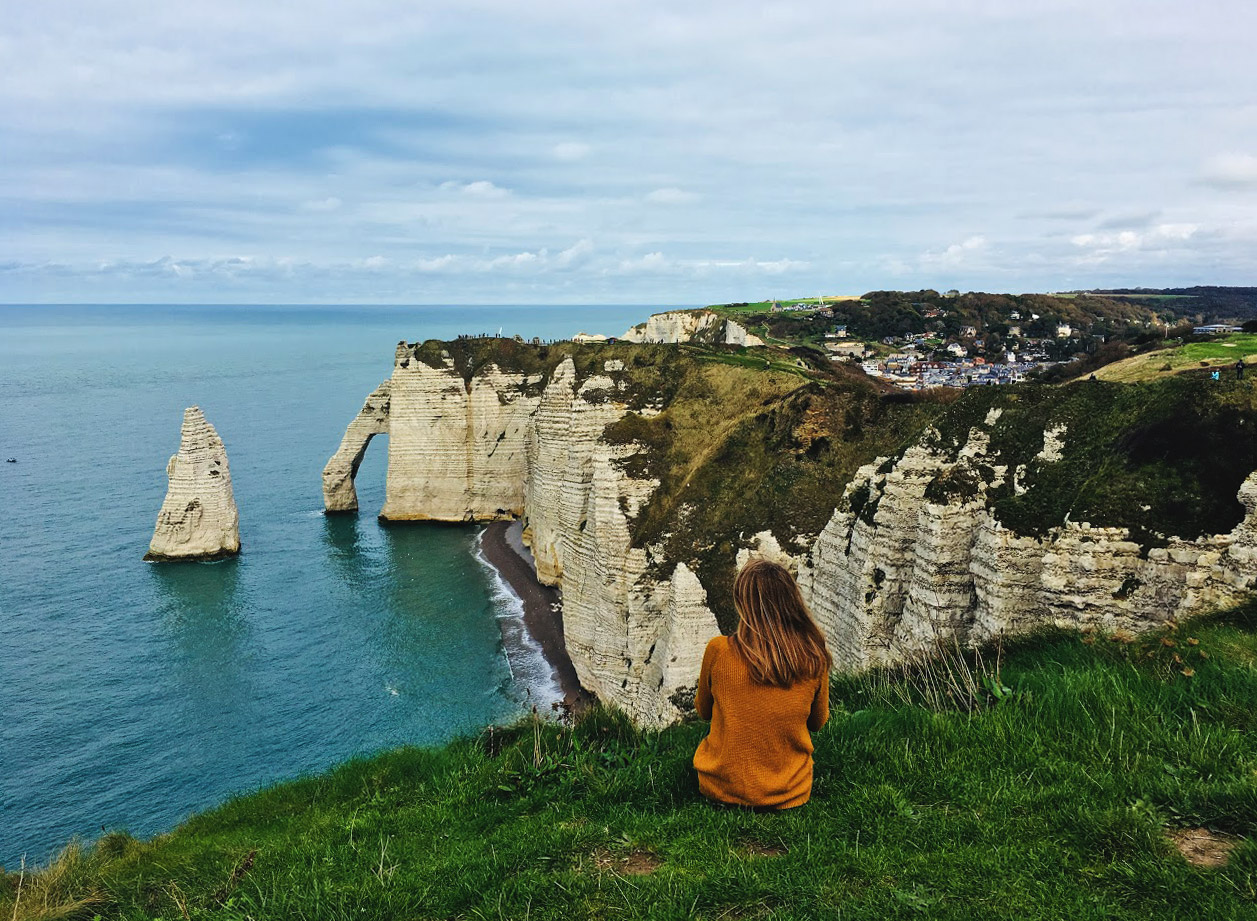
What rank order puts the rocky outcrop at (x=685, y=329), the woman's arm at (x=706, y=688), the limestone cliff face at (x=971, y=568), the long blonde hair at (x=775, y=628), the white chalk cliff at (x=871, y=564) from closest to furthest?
the long blonde hair at (x=775, y=628), the woman's arm at (x=706, y=688), the limestone cliff face at (x=971, y=568), the white chalk cliff at (x=871, y=564), the rocky outcrop at (x=685, y=329)

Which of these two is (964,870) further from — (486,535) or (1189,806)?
(486,535)

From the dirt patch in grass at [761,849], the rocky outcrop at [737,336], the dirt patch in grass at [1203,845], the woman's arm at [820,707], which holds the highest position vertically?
the rocky outcrop at [737,336]

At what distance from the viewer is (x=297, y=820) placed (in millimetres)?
9008

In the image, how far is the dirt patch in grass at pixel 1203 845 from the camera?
4.66 meters

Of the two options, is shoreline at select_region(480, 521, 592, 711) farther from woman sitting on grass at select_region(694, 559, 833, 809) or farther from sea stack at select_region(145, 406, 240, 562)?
woman sitting on grass at select_region(694, 559, 833, 809)

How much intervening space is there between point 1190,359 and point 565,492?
2294cm

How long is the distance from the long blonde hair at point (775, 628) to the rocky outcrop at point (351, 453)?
5263cm

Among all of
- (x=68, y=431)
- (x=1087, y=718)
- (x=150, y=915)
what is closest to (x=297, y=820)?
(x=150, y=915)

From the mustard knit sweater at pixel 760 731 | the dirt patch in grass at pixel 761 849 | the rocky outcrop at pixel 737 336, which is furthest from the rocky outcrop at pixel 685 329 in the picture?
the dirt patch in grass at pixel 761 849

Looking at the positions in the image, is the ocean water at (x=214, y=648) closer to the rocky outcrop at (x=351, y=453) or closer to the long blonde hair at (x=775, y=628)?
the rocky outcrop at (x=351, y=453)

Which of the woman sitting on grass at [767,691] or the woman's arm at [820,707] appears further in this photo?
the woman's arm at [820,707]

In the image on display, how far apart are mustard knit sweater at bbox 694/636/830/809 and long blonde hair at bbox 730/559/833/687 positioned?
0.13 meters

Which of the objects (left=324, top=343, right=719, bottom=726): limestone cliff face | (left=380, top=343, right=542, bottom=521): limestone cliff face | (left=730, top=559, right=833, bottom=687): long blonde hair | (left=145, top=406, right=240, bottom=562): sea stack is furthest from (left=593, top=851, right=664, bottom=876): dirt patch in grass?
(left=380, top=343, right=542, bottom=521): limestone cliff face

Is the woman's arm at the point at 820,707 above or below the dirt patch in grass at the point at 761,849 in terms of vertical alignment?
above
